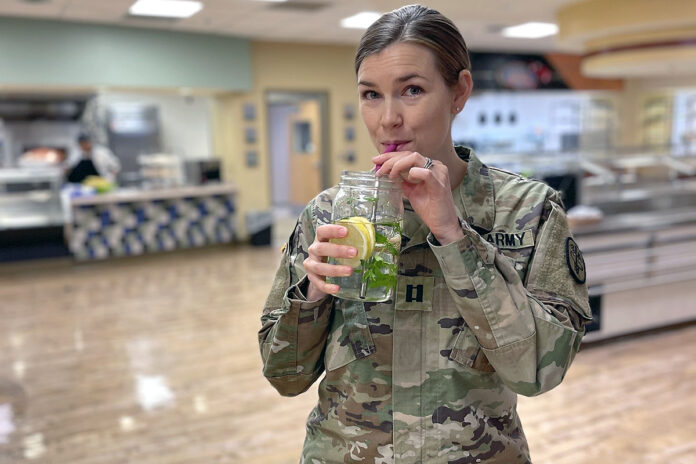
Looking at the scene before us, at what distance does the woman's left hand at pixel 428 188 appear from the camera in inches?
34.2

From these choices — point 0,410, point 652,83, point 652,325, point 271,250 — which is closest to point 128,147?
point 271,250

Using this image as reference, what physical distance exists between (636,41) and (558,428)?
18.0 ft

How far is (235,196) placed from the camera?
9305mm

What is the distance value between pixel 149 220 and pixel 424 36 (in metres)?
8.02

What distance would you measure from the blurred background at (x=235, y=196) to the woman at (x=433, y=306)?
2.16 metres

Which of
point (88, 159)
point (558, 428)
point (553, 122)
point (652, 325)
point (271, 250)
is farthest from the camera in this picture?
point (553, 122)

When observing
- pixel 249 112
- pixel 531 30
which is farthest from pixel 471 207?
pixel 531 30

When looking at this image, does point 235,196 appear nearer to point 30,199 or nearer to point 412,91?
point 30,199

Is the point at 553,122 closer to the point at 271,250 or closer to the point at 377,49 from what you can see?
the point at 271,250

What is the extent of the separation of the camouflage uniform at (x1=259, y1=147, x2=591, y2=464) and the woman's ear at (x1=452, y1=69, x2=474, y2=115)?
0.13 m

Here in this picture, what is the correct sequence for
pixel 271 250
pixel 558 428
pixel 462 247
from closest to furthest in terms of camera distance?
pixel 462 247, pixel 558 428, pixel 271 250

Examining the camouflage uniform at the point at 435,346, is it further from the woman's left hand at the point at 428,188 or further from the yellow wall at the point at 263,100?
the yellow wall at the point at 263,100

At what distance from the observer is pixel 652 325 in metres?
4.75

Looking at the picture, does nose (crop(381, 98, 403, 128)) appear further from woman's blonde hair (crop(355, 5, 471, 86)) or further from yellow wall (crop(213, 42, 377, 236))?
yellow wall (crop(213, 42, 377, 236))
